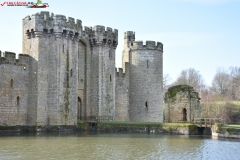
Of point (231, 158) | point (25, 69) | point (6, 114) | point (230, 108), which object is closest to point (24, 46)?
point (25, 69)

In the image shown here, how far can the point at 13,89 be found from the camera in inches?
1125

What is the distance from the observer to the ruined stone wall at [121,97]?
121 feet

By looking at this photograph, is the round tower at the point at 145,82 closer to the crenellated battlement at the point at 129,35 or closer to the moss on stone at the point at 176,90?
the crenellated battlement at the point at 129,35

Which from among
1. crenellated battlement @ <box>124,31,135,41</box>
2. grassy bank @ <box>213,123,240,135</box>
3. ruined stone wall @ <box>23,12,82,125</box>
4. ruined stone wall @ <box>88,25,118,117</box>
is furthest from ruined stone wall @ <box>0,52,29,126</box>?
grassy bank @ <box>213,123,240,135</box>

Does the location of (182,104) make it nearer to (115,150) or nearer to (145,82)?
(145,82)

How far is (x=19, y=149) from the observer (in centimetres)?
1836

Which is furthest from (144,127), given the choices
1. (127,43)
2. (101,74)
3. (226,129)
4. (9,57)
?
(127,43)

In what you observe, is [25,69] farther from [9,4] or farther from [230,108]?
[230,108]

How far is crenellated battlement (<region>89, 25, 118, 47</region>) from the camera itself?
113ft

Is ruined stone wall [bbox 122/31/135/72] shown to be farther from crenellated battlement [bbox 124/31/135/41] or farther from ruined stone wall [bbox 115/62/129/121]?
ruined stone wall [bbox 115/62/129/121]

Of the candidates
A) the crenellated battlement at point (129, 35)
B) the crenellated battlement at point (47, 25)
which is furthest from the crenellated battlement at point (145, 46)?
the crenellated battlement at point (47, 25)

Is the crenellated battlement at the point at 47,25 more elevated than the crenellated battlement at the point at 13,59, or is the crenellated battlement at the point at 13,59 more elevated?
the crenellated battlement at the point at 47,25

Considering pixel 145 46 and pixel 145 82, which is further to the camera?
pixel 145 46

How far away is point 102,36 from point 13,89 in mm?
9535
